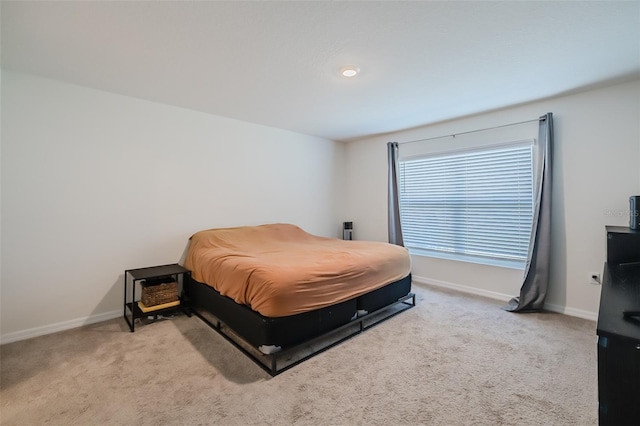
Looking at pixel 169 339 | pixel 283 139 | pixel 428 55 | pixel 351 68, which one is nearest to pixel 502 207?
pixel 428 55

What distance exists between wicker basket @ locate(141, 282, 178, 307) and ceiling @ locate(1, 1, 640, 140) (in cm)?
196

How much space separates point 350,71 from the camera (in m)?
2.36

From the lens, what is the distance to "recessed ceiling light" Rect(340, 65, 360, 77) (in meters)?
2.31

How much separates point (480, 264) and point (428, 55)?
8.76 feet

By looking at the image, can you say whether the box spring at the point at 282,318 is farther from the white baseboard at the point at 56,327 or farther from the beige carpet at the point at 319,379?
the white baseboard at the point at 56,327

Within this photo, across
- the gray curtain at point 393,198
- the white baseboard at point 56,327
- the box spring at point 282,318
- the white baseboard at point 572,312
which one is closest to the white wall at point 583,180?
the white baseboard at point 572,312

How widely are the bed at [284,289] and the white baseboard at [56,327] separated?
740mm

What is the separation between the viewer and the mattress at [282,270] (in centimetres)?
198

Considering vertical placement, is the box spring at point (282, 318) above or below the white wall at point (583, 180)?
below

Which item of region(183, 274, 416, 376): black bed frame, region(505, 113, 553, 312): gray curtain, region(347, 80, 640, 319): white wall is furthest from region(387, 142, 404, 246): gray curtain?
region(505, 113, 553, 312): gray curtain

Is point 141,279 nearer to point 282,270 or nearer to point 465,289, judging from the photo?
point 282,270

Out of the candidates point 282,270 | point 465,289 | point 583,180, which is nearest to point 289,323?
point 282,270

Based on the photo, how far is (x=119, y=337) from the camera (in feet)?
→ 8.05

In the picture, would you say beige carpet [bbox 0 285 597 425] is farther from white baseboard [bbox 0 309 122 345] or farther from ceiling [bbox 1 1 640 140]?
ceiling [bbox 1 1 640 140]
